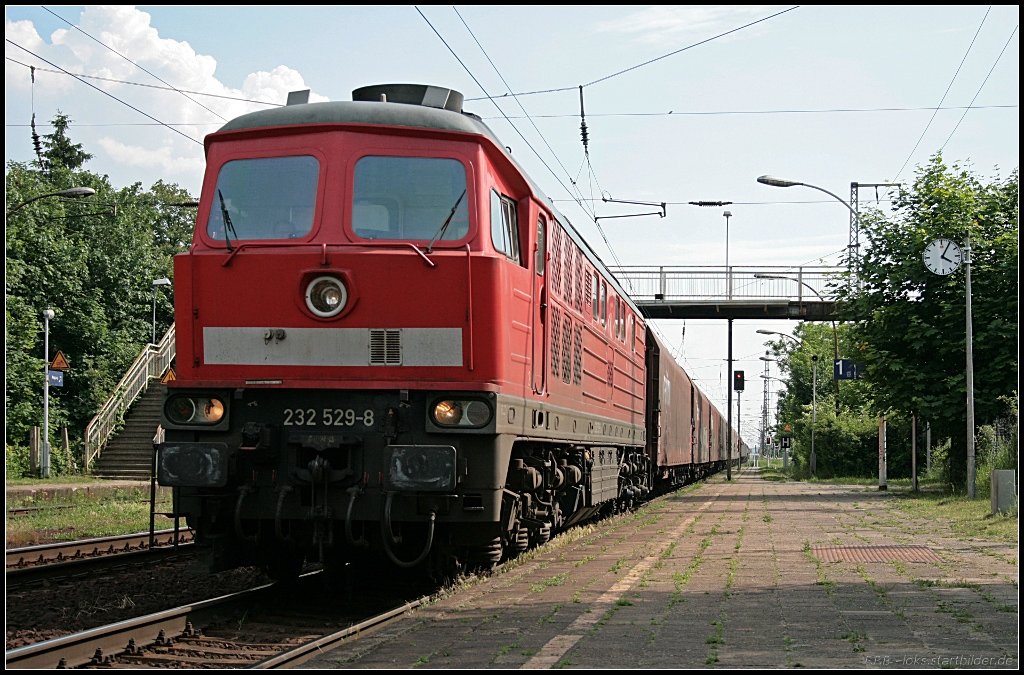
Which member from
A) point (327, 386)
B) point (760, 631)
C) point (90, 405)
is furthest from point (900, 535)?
point (90, 405)

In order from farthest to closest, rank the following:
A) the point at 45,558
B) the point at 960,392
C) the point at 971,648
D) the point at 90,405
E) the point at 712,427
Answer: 1. the point at 712,427
2. the point at 90,405
3. the point at 960,392
4. the point at 45,558
5. the point at 971,648

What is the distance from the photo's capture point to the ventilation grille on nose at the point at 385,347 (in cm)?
885

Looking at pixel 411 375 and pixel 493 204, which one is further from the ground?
pixel 493 204

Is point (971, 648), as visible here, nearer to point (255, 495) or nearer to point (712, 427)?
point (255, 495)

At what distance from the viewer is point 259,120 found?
9.59 m

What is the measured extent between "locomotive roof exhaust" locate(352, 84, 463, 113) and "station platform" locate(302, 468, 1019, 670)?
420 centimetres

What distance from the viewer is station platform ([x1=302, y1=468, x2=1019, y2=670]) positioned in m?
6.92

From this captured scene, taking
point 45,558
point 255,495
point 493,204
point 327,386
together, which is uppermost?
point 493,204

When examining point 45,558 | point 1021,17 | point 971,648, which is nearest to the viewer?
point 971,648

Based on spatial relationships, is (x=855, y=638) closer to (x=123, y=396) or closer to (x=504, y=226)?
(x=504, y=226)

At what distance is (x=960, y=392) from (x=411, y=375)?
20831mm

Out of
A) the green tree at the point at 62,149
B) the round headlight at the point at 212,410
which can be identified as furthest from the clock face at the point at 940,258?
the green tree at the point at 62,149

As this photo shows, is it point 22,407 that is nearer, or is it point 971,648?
point 971,648

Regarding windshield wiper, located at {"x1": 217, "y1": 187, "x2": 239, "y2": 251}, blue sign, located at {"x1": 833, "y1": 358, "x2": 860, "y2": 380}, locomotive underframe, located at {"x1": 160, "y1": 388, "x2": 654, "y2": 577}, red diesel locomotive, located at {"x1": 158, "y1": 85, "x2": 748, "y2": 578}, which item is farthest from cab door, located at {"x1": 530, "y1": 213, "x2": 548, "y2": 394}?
blue sign, located at {"x1": 833, "y1": 358, "x2": 860, "y2": 380}
